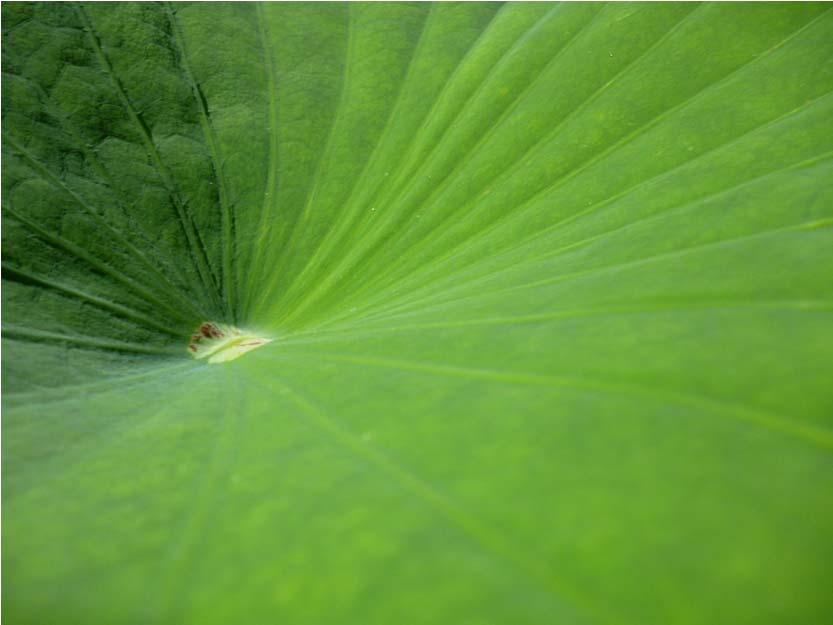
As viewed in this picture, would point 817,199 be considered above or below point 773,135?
below

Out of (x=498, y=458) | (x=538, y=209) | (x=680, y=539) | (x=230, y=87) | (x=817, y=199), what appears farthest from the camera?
(x=230, y=87)

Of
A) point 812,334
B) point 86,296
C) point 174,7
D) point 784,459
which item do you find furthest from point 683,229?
point 174,7

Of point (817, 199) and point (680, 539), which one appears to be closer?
point (680, 539)

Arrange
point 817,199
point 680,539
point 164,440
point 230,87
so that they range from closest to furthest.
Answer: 1. point 680,539
2. point 164,440
3. point 817,199
4. point 230,87

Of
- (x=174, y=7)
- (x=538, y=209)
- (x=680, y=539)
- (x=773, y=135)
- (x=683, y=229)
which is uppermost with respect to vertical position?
(x=174, y=7)

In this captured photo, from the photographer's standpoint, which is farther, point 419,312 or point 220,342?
point 220,342

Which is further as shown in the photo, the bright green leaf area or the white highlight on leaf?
the white highlight on leaf

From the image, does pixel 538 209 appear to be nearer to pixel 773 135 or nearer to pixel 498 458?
pixel 773 135

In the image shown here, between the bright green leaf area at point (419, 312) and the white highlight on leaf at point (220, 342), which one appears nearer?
the bright green leaf area at point (419, 312)
